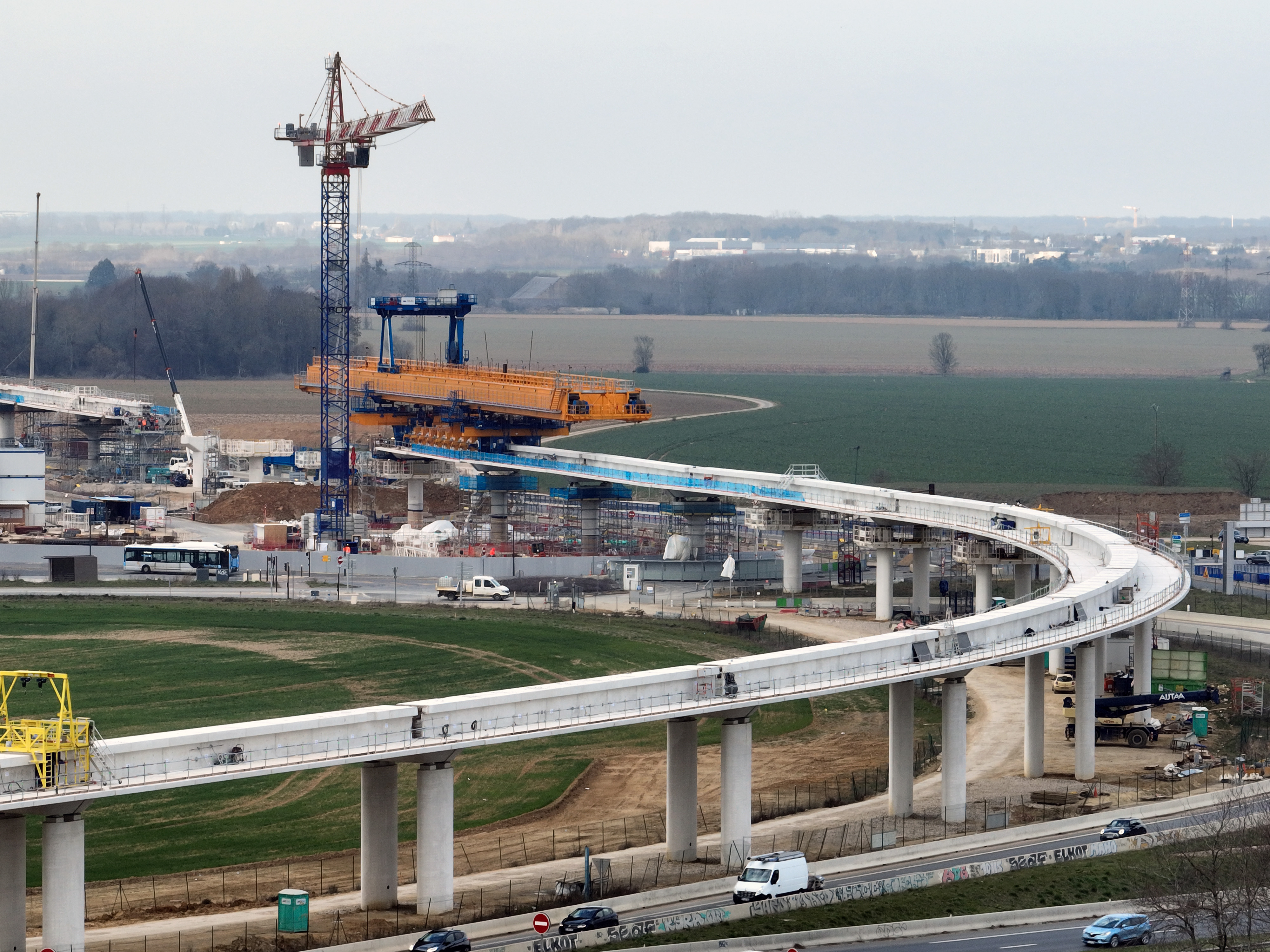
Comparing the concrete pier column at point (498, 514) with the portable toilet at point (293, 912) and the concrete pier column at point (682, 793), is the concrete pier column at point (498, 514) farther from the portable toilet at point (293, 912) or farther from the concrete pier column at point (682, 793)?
the portable toilet at point (293, 912)

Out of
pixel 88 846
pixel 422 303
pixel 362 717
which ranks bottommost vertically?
pixel 88 846

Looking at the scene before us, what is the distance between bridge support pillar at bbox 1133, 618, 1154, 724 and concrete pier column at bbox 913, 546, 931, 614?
2622cm

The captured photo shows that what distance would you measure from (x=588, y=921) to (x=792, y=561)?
74017mm

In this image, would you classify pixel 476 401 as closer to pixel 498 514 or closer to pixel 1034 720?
pixel 498 514

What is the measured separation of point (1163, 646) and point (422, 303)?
81113 mm

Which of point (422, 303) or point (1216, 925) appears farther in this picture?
point (422, 303)

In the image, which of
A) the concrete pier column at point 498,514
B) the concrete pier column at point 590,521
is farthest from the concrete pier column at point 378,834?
the concrete pier column at point 498,514

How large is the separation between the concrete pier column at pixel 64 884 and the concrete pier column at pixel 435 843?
9464 mm

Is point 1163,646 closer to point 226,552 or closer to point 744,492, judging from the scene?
point 744,492

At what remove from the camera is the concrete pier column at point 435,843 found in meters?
52.8

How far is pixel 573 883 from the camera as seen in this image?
54812mm

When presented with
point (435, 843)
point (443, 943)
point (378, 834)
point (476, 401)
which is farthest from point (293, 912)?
point (476, 401)

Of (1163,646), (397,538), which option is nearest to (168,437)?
(397,538)

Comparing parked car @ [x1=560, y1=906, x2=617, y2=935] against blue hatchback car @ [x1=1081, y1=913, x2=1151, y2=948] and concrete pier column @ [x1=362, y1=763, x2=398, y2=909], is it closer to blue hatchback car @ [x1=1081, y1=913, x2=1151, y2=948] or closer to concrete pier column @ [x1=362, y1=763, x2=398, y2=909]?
concrete pier column @ [x1=362, y1=763, x2=398, y2=909]
